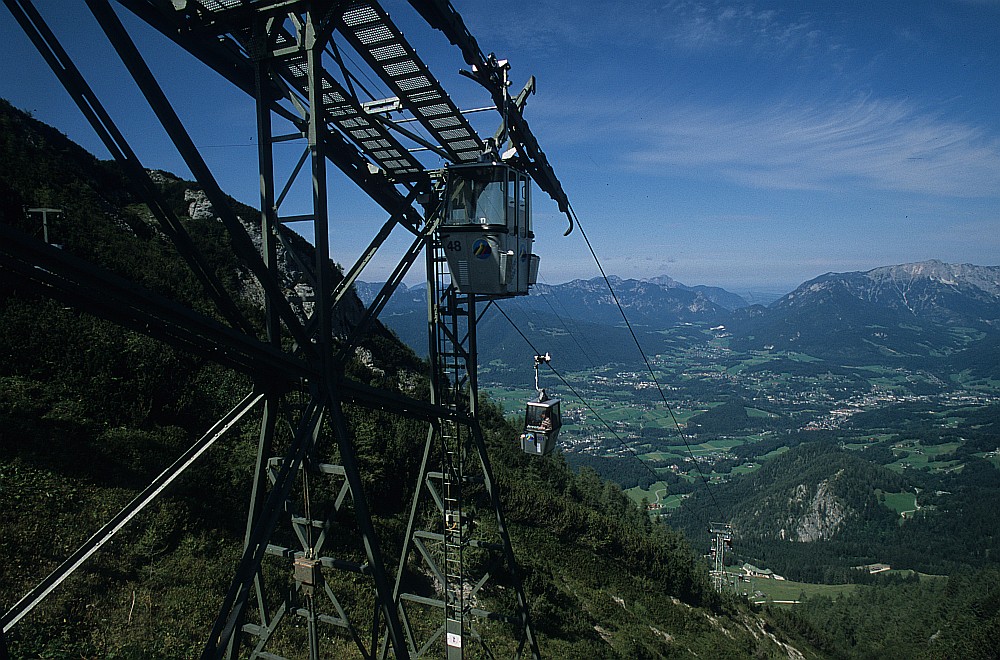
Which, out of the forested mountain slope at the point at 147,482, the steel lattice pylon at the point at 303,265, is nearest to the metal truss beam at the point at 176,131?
the steel lattice pylon at the point at 303,265

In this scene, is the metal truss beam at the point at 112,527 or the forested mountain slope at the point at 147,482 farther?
the forested mountain slope at the point at 147,482

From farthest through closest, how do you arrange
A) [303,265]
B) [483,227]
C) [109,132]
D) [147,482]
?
[147,482], [483,227], [303,265], [109,132]

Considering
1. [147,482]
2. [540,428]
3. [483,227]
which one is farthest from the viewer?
[147,482]

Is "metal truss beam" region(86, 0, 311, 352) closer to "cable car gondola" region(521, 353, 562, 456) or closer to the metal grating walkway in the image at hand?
the metal grating walkway

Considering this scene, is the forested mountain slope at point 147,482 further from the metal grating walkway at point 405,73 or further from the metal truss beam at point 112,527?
the metal grating walkway at point 405,73

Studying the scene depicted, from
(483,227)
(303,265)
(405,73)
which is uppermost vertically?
(405,73)

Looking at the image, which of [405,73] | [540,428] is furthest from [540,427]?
[405,73]

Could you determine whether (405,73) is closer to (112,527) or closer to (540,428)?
(112,527)

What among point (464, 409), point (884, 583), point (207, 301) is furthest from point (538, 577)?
point (884, 583)
